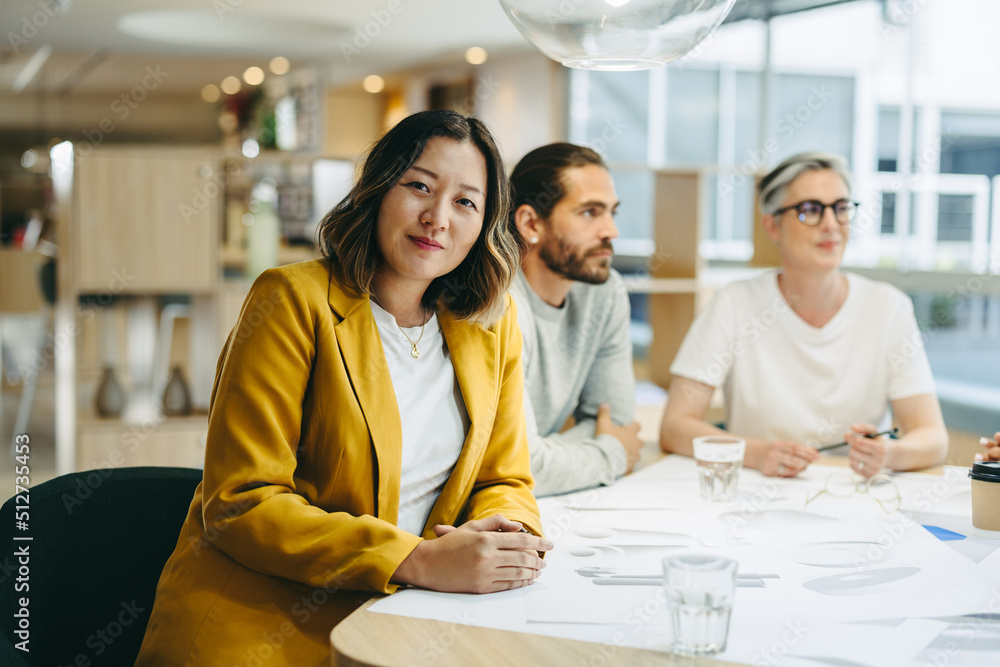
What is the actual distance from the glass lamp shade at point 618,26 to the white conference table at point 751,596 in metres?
0.71

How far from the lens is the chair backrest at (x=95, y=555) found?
1282 millimetres

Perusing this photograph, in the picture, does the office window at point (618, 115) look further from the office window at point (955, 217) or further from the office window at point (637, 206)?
the office window at point (955, 217)

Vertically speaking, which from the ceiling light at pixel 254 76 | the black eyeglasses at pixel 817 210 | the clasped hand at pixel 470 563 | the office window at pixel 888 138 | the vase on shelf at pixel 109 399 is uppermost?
the ceiling light at pixel 254 76

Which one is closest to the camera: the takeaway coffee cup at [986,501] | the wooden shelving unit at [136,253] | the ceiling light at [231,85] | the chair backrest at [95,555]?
the chair backrest at [95,555]

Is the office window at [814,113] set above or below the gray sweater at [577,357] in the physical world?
above

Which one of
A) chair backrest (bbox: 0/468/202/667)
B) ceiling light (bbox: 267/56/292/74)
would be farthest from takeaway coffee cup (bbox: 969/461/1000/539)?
ceiling light (bbox: 267/56/292/74)

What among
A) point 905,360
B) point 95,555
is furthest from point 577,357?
point 95,555

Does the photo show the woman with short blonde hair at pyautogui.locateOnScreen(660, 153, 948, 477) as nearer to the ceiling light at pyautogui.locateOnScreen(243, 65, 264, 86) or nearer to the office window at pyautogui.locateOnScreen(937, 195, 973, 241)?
the office window at pyautogui.locateOnScreen(937, 195, 973, 241)

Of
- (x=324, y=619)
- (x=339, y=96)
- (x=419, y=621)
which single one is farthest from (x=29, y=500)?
(x=339, y=96)

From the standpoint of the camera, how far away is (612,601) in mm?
1155

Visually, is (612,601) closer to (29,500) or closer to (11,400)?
(29,500)

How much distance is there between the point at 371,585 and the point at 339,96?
29.3 ft

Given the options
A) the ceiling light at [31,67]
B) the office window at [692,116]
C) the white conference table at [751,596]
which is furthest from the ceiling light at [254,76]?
the white conference table at [751,596]

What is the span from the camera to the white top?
136cm
